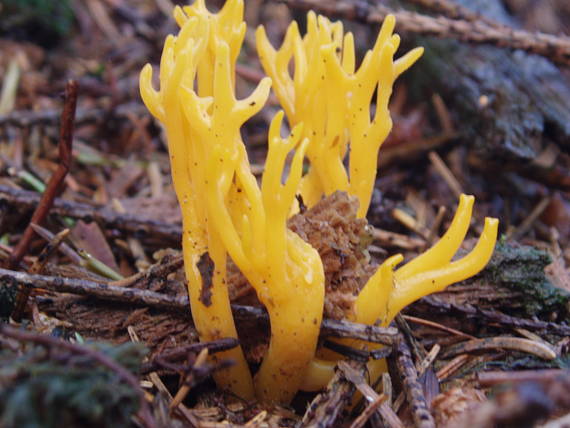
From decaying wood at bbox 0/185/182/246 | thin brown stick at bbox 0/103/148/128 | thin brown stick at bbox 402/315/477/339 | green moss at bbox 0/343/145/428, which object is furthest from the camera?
thin brown stick at bbox 0/103/148/128

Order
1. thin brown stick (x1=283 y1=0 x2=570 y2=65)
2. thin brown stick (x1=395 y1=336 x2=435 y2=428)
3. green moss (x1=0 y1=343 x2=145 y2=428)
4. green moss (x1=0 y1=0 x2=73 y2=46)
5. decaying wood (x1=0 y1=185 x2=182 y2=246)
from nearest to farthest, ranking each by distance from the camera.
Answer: green moss (x1=0 y1=343 x2=145 y2=428)
thin brown stick (x1=395 y1=336 x2=435 y2=428)
decaying wood (x1=0 y1=185 x2=182 y2=246)
thin brown stick (x1=283 y1=0 x2=570 y2=65)
green moss (x1=0 y1=0 x2=73 y2=46)

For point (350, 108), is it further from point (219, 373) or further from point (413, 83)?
point (413, 83)

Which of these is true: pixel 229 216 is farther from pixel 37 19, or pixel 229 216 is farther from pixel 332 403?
pixel 37 19

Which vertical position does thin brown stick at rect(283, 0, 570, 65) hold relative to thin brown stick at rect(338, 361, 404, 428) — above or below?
above

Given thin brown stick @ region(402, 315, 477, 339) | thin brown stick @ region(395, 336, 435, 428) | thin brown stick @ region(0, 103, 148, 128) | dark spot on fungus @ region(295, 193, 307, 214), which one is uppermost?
thin brown stick @ region(0, 103, 148, 128)

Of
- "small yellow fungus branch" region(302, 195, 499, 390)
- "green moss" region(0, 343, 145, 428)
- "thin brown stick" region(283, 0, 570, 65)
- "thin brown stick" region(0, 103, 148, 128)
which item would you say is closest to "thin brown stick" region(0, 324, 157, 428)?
"green moss" region(0, 343, 145, 428)

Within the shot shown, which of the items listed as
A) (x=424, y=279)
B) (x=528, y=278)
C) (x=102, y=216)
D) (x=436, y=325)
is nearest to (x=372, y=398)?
(x=424, y=279)

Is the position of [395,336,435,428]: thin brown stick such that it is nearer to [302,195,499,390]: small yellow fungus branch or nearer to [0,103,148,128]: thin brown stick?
[302,195,499,390]: small yellow fungus branch

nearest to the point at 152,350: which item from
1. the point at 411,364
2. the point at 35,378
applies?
the point at 35,378
